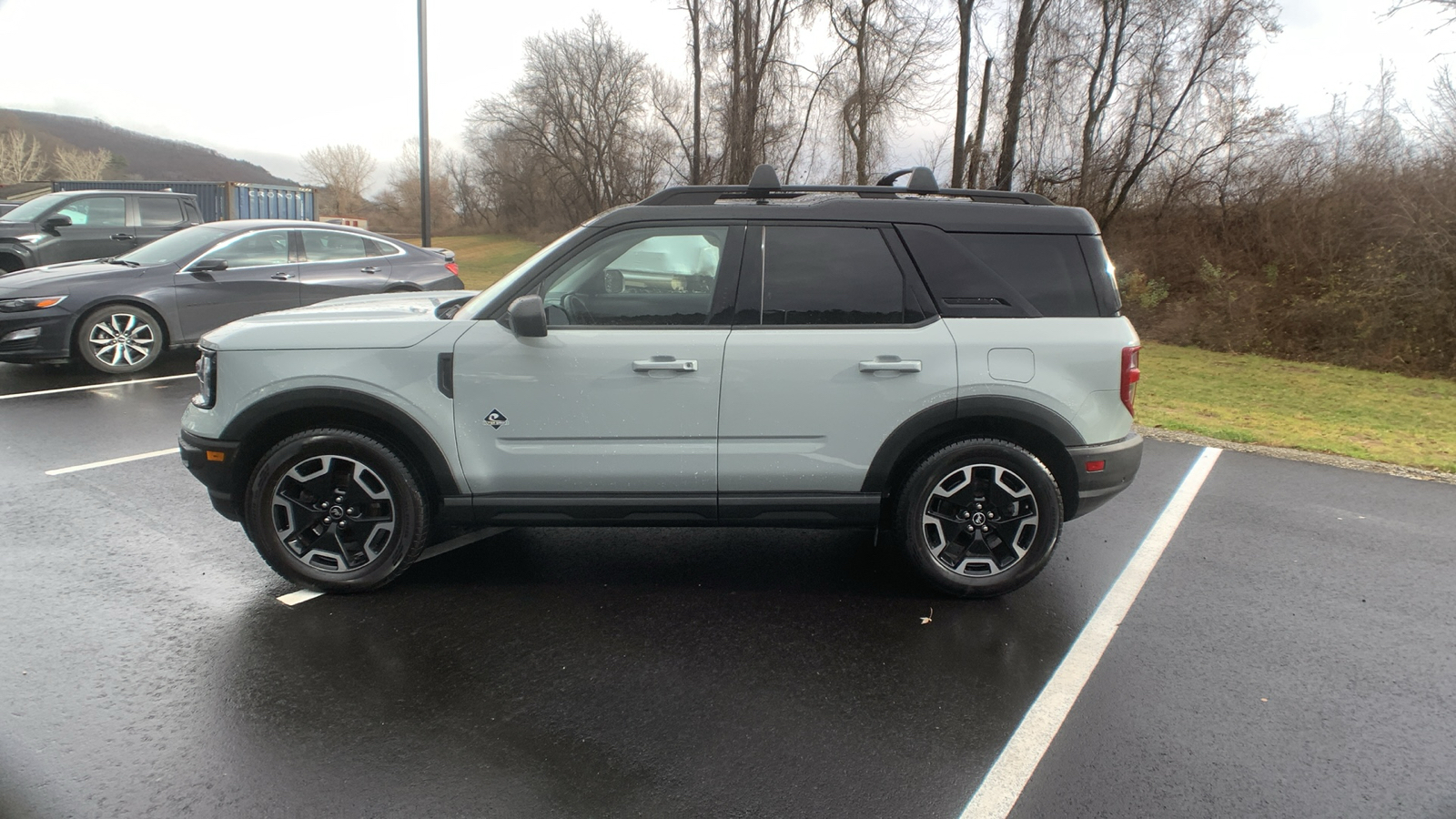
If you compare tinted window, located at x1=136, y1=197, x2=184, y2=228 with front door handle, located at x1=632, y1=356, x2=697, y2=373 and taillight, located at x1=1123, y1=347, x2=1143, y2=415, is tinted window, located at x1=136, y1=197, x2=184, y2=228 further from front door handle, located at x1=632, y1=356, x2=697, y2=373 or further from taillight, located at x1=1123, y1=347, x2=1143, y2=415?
taillight, located at x1=1123, y1=347, x2=1143, y2=415

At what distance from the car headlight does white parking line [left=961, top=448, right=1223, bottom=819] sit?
9703 millimetres

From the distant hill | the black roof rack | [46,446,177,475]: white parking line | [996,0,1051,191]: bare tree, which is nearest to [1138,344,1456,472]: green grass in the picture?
the black roof rack

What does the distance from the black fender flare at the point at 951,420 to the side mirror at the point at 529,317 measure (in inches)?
62.6

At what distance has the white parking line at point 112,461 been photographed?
593 centimetres

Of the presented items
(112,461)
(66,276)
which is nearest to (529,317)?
(112,461)

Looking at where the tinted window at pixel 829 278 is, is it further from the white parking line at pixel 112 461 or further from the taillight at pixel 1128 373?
the white parking line at pixel 112 461

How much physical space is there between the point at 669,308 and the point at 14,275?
8872 millimetres

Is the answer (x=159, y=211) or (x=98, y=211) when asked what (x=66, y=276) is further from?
(x=159, y=211)

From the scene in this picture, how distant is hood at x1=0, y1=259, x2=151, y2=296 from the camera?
8.88m

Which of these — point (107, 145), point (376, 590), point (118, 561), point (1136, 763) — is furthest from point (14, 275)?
point (107, 145)

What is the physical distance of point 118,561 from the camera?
174 inches

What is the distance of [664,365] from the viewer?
156 inches

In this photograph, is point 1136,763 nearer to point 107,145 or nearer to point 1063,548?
point 1063,548

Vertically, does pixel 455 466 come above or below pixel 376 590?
above
